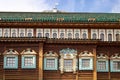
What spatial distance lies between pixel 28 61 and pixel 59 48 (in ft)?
14.3

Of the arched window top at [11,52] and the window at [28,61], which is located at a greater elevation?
the arched window top at [11,52]

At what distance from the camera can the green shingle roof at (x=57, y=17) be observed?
51000 millimetres

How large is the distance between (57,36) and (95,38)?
5103 mm

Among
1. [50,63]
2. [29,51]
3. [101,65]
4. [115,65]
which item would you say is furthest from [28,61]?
[115,65]

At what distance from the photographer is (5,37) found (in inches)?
1893

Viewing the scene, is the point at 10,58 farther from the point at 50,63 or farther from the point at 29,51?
the point at 50,63

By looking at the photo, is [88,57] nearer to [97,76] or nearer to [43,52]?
[97,76]

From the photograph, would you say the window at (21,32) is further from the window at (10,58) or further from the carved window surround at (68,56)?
the carved window surround at (68,56)

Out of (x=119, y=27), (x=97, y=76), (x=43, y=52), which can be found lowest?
(x=97, y=76)

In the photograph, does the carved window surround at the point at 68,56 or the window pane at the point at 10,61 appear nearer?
the window pane at the point at 10,61

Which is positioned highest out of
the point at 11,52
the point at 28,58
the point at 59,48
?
the point at 59,48

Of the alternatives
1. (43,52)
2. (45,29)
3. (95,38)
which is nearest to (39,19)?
(45,29)

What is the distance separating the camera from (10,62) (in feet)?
159

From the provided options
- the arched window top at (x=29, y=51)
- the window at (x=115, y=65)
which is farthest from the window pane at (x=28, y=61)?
the window at (x=115, y=65)
